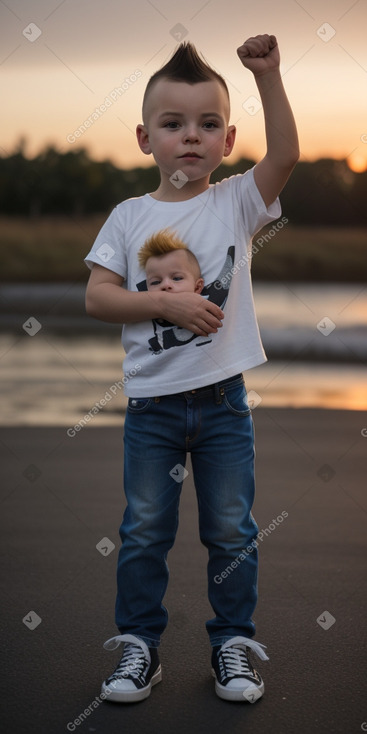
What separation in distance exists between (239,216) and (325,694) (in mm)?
1171

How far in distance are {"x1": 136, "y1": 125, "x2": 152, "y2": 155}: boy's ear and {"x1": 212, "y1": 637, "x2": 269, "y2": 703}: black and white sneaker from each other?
1240 millimetres

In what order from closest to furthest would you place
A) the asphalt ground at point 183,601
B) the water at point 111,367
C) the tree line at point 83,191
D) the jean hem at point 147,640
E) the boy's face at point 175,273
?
the asphalt ground at point 183,601
the boy's face at point 175,273
the jean hem at point 147,640
the water at point 111,367
the tree line at point 83,191

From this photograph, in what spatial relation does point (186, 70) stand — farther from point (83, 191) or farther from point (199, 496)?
point (83, 191)

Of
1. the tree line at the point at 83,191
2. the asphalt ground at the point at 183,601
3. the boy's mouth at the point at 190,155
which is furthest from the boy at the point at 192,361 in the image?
the tree line at the point at 83,191

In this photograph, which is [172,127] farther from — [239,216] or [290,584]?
[290,584]

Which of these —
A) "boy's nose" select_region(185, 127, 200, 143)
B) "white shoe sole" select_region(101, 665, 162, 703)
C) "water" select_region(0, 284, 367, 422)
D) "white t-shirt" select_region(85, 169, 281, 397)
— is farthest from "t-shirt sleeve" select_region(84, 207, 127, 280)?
"water" select_region(0, 284, 367, 422)

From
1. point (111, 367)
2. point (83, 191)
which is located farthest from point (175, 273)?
point (83, 191)

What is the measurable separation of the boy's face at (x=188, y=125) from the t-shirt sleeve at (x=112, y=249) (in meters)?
0.19

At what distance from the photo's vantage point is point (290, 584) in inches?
118

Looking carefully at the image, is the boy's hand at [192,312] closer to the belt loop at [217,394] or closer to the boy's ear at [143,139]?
the belt loop at [217,394]

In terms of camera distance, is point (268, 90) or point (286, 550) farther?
point (286, 550)

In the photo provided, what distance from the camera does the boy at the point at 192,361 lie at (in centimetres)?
225

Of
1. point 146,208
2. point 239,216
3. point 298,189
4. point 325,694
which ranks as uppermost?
point 146,208

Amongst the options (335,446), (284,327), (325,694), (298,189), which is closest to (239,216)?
(325,694)
